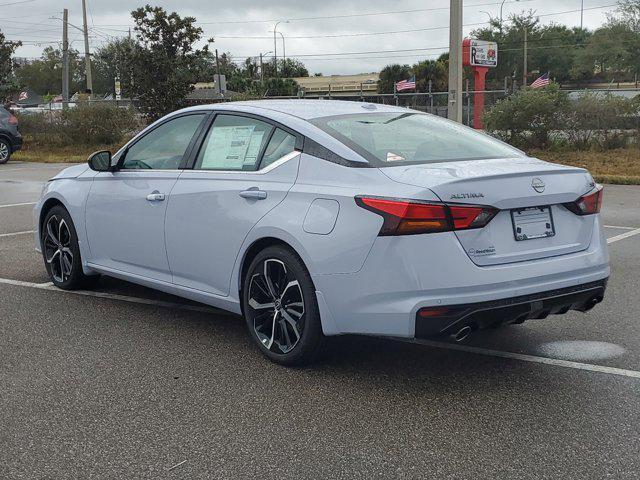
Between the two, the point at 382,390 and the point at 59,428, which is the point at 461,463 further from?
the point at 59,428

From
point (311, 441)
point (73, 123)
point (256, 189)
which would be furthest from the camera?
point (73, 123)

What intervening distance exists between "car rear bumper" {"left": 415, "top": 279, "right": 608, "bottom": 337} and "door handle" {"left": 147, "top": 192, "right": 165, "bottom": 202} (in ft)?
7.46

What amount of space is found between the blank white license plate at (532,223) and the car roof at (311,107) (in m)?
1.49

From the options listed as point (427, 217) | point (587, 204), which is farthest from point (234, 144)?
point (587, 204)

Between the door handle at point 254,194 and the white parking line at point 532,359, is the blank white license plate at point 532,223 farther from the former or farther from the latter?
the door handle at point 254,194

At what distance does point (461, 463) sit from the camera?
11.1 ft

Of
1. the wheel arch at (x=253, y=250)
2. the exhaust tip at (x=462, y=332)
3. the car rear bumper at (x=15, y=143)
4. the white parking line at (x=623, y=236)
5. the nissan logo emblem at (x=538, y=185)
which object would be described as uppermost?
the nissan logo emblem at (x=538, y=185)

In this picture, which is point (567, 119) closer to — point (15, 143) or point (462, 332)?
point (15, 143)

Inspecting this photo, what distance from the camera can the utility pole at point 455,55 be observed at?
17.7 m

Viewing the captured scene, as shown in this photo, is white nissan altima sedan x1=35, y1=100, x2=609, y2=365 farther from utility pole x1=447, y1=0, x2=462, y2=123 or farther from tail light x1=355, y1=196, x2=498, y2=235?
utility pole x1=447, y1=0, x2=462, y2=123

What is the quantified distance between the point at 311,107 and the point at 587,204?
6.19 feet

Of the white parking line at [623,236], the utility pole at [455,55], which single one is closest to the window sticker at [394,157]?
the white parking line at [623,236]

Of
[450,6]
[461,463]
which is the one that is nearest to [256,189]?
[461,463]

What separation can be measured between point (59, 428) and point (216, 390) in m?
0.87
